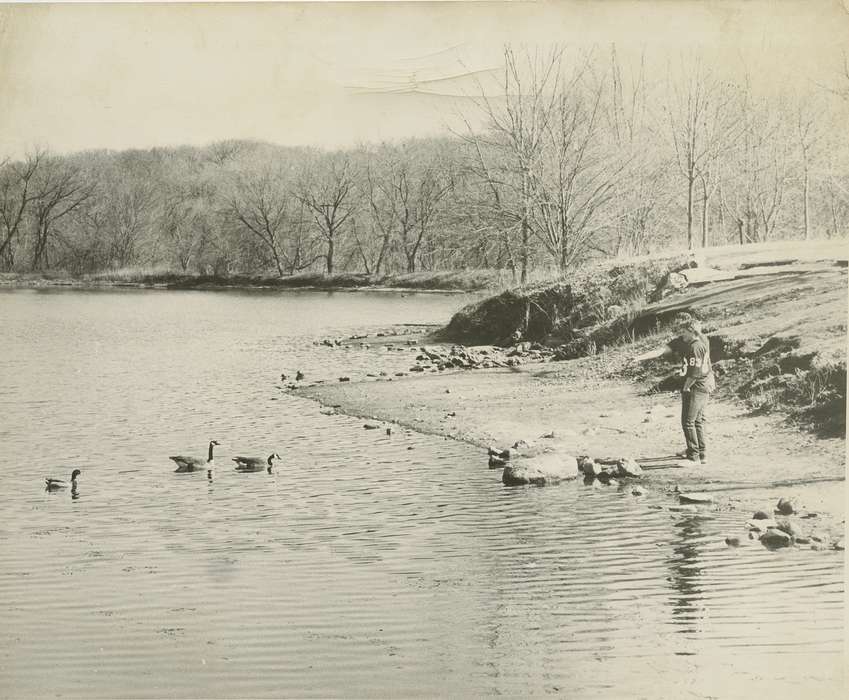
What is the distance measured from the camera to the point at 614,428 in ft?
22.0

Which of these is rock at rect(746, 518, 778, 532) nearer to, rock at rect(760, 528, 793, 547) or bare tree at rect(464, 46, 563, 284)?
rock at rect(760, 528, 793, 547)

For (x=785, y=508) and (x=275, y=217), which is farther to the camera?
(x=275, y=217)

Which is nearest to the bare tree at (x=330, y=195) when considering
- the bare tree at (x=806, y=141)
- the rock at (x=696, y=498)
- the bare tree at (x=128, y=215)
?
the bare tree at (x=128, y=215)

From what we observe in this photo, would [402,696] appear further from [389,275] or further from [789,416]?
[389,275]

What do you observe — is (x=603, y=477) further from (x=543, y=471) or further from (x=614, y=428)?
(x=614, y=428)

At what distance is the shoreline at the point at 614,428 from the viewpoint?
5.68m

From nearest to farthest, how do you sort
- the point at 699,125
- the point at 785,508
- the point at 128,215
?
the point at 785,508, the point at 699,125, the point at 128,215

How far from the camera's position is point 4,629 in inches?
197

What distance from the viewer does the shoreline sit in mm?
5684

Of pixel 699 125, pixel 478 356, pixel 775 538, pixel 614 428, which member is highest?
pixel 699 125

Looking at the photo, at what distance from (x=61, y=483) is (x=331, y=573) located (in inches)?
79.8

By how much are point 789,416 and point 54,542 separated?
4.39 metres

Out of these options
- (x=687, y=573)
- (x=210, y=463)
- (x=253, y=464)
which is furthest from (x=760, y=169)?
(x=210, y=463)

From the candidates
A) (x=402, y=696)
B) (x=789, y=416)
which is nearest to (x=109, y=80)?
(x=402, y=696)
